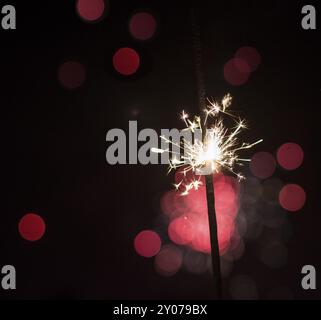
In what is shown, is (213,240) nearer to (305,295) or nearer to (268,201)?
(268,201)

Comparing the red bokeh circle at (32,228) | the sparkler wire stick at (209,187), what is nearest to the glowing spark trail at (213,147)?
the sparkler wire stick at (209,187)

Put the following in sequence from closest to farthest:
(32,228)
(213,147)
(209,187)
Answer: (209,187) < (213,147) < (32,228)

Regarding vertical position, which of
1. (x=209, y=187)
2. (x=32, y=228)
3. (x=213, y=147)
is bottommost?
(x=209, y=187)

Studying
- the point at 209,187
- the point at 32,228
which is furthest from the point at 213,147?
the point at 32,228

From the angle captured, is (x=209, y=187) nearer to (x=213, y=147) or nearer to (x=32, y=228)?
(x=213, y=147)

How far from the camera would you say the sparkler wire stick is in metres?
5.92

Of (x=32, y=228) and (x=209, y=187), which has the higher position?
(x=32, y=228)

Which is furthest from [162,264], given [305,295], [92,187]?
[305,295]

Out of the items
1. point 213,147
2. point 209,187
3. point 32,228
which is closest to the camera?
point 209,187

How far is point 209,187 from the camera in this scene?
5949mm

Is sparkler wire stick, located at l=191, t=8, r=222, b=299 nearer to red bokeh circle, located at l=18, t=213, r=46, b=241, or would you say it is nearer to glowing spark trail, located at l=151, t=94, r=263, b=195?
glowing spark trail, located at l=151, t=94, r=263, b=195

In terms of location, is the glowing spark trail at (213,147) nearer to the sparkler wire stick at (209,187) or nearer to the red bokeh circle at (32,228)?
the sparkler wire stick at (209,187)

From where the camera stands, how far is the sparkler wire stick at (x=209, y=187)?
592cm
